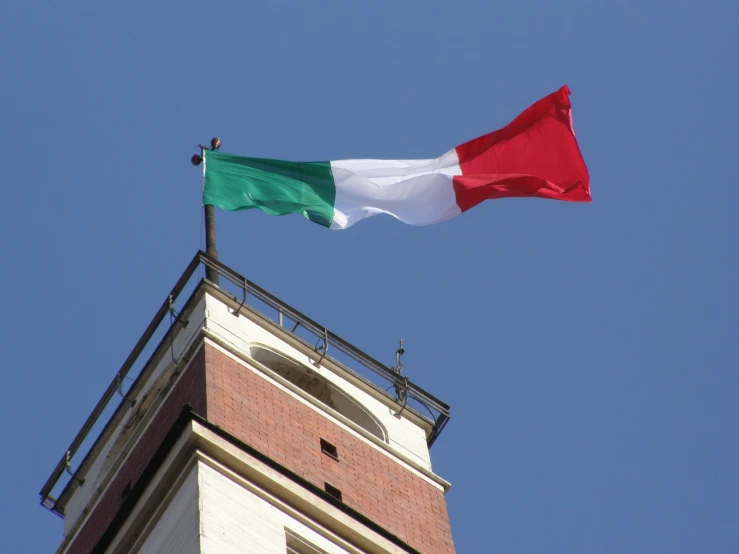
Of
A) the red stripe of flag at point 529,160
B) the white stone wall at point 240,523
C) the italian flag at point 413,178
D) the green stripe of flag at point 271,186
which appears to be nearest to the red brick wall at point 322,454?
the white stone wall at point 240,523

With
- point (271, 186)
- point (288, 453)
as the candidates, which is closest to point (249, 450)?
point (288, 453)

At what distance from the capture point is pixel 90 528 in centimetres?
3769

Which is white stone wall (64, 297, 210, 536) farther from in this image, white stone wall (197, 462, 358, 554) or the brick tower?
white stone wall (197, 462, 358, 554)

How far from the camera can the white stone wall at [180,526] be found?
101 ft

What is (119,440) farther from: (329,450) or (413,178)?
(413,178)

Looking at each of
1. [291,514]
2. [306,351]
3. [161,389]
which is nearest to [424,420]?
[306,351]

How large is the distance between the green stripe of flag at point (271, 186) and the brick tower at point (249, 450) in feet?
5.17

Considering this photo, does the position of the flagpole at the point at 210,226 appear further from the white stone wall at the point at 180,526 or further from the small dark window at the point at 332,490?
the white stone wall at the point at 180,526

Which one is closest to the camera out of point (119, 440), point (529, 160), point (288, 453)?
point (288, 453)

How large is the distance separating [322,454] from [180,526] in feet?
18.4

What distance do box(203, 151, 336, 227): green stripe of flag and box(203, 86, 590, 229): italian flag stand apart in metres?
0.02

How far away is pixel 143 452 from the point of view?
37156 mm

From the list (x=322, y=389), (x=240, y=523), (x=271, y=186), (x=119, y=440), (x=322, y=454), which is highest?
(x=271, y=186)

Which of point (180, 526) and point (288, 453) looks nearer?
point (180, 526)
